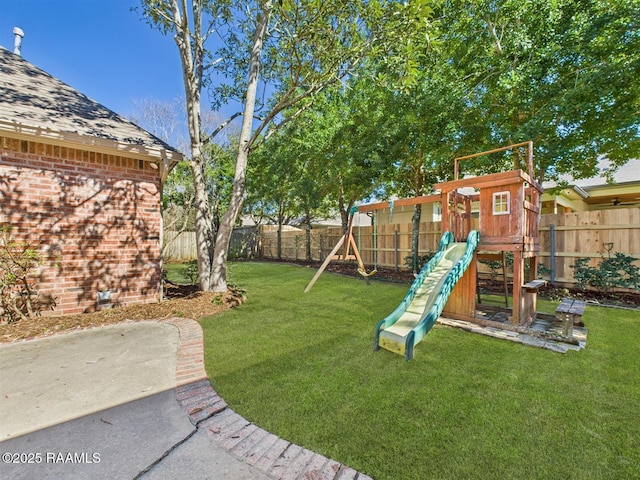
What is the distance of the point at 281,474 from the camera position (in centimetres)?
179

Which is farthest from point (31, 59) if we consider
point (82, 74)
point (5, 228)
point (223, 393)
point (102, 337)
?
point (223, 393)

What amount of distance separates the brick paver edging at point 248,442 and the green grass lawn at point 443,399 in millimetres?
78

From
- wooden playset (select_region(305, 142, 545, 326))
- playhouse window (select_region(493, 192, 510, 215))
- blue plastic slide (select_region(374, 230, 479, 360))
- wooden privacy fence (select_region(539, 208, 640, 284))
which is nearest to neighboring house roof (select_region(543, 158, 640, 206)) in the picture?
wooden privacy fence (select_region(539, 208, 640, 284))

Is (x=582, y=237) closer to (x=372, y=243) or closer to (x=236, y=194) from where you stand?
(x=372, y=243)

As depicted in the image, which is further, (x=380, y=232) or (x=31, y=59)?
(x=380, y=232)

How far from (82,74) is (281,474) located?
45.0ft

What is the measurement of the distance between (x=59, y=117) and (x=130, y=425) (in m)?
6.01

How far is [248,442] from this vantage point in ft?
6.79

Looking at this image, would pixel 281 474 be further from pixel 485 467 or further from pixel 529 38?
pixel 529 38

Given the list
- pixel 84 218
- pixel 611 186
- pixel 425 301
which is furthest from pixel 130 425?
pixel 611 186

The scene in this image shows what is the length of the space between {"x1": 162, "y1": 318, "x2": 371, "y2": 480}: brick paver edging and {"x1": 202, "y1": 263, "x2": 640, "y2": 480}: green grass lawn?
3.1 inches

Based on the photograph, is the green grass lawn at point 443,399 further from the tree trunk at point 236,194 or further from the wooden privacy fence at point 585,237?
the wooden privacy fence at point 585,237

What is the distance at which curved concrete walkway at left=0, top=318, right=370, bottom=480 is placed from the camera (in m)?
1.84

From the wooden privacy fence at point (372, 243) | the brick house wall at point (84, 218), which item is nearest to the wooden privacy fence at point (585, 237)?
the wooden privacy fence at point (372, 243)
